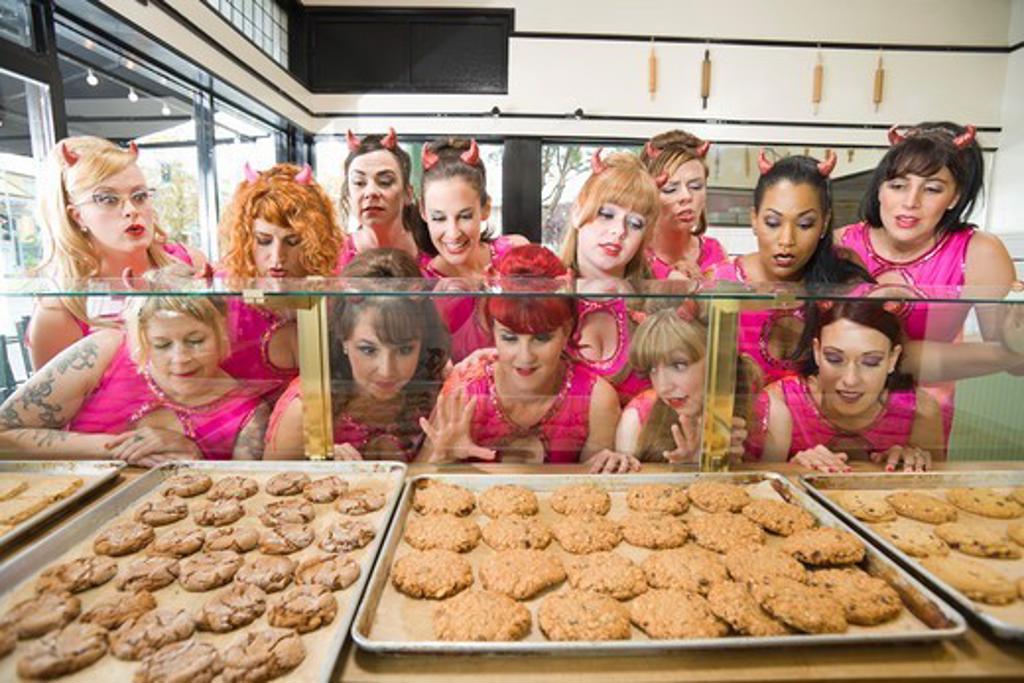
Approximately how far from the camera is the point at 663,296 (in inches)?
50.6

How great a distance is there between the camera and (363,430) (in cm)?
153

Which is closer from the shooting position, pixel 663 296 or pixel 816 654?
Result: pixel 816 654

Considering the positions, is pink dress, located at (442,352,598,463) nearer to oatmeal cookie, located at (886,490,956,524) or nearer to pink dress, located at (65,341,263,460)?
pink dress, located at (65,341,263,460)

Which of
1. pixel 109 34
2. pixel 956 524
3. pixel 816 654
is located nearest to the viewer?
pixel 816 654

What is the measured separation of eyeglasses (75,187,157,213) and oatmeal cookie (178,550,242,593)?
4.78ft

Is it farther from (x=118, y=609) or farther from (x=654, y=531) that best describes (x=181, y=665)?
(x=654, y=531)

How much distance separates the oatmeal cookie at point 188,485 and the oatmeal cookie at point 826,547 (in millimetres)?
1311

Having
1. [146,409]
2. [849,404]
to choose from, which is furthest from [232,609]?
[849,404]

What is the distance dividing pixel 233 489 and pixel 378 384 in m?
0.42

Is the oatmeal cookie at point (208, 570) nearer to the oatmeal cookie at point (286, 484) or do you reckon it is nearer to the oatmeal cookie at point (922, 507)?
the oatmeal cookie at point (286, 484)

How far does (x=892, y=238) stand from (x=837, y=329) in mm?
946

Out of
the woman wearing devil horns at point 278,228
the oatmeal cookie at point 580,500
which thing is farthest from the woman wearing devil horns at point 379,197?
the oatmeal cookie at point 580,500

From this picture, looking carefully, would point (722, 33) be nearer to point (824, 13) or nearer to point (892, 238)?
point (824, 13)

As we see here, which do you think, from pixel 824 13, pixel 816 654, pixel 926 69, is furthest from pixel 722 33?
pixel 816 654
